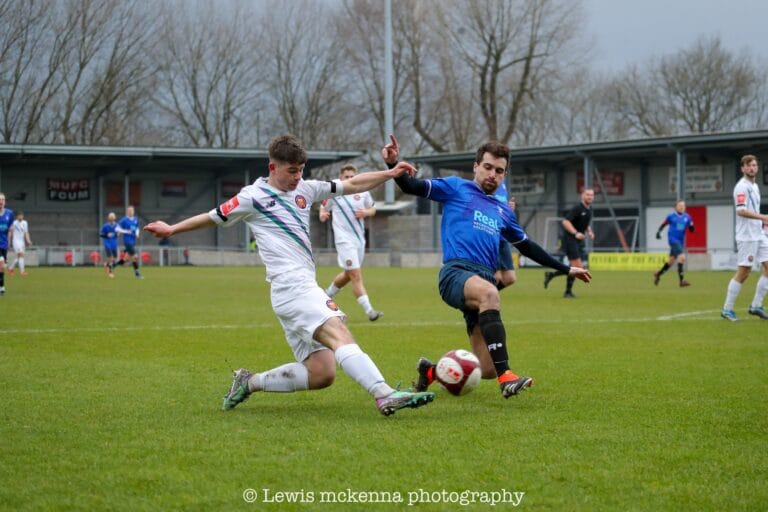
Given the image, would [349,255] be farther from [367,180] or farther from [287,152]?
[287,152]

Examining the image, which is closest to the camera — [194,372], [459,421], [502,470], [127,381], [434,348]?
[502,470]

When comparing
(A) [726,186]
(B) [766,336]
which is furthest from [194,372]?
(A) [726,186]

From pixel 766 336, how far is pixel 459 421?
260 inches

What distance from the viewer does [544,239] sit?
169 feet

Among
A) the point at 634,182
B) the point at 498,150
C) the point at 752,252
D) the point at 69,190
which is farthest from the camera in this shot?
the point at 69,190

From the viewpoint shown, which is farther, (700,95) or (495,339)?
(700,95)

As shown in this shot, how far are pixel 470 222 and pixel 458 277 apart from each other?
1.55 feet

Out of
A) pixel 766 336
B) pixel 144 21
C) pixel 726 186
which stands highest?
pixel 144 21

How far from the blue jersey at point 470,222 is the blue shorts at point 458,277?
60mm

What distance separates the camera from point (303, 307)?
6.36 metres

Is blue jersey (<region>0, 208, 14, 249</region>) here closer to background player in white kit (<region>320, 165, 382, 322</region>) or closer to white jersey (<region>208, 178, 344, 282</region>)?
background player in white kit (<region>320, 165, 382, 322</region>)

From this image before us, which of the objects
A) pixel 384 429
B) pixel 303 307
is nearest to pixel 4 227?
pixel 303 307

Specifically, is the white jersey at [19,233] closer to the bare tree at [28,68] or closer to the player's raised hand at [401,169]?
the bare tree at [28,68]

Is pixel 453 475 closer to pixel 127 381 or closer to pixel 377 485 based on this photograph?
pixel 377 485
